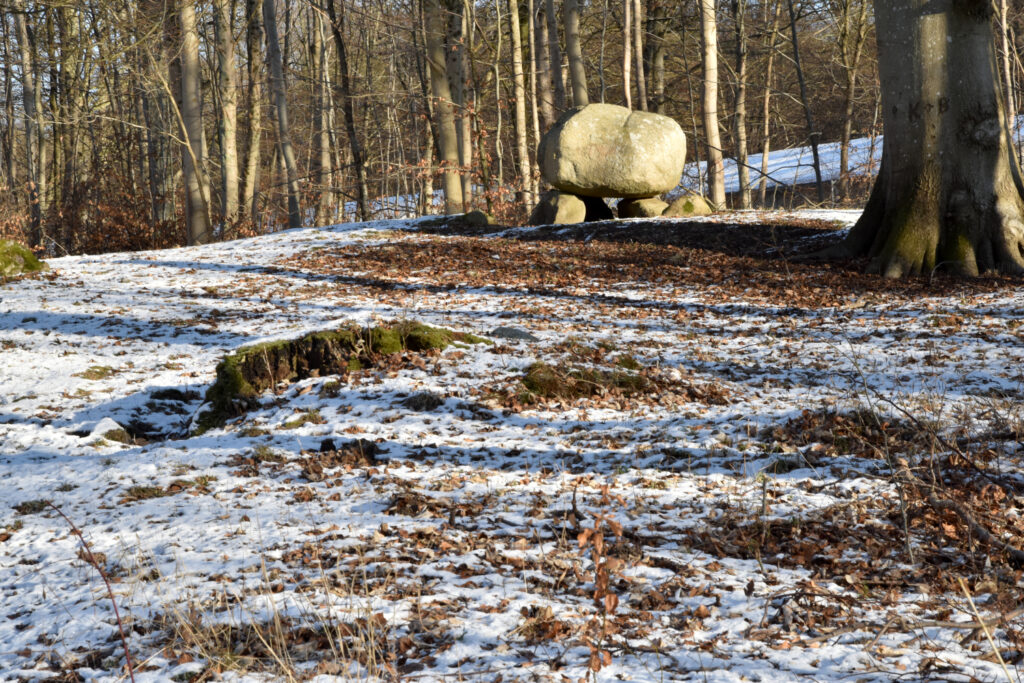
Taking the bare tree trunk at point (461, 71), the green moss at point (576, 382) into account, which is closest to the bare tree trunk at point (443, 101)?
the bare tree trunk at point (461, 71)

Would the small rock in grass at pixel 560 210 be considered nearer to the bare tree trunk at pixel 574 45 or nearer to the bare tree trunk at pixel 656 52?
the bare tree trunk at pixel 574 45

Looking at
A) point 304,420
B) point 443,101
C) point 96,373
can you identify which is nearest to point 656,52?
point 443,101

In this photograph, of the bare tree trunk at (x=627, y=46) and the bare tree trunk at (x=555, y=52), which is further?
the bare tree trunk at (x=627, y=46)

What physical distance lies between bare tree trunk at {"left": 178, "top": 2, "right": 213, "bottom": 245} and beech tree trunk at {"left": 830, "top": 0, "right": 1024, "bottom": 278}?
13179mm

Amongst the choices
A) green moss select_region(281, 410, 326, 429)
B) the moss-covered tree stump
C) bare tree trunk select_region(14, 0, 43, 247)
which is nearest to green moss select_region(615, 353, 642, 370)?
the moss-covered tree stump

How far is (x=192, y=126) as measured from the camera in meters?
16.1

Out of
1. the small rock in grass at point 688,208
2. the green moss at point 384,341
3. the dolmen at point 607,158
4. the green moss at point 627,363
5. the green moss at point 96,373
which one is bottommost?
the green moss at point 627,363

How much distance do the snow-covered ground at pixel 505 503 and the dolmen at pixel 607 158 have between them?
6290 millimetres

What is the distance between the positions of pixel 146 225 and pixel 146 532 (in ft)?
51.9

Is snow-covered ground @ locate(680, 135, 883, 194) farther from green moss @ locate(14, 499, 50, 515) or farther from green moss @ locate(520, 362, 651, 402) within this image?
green moss @ locate(14, 499, 50, 515)

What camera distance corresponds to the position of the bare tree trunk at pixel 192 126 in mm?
15984

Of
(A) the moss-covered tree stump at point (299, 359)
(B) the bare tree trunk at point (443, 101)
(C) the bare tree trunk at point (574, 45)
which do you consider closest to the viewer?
(A) the moss-covered tree stump at point (299, 359)

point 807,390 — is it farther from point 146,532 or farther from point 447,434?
point 146,532

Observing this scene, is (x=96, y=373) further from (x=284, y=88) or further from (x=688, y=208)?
(x=284, y=88)
